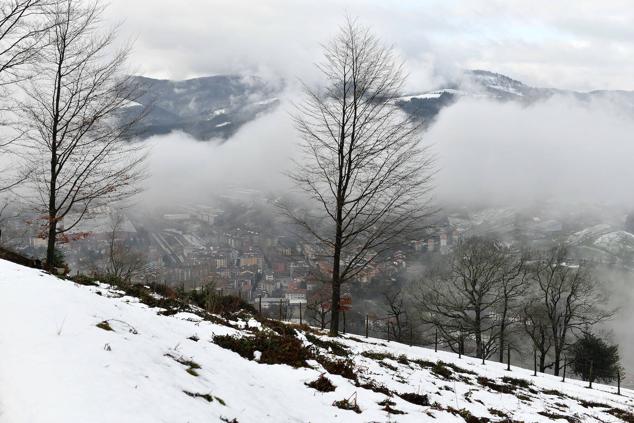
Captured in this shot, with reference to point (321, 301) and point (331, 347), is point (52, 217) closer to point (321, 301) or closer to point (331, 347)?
point (331, 347)

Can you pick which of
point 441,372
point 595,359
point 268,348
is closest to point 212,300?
point 441,372

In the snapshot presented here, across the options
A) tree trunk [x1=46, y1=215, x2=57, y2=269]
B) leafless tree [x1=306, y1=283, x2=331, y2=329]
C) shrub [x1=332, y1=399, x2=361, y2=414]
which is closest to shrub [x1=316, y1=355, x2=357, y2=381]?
shrub [x1=332, y1=399, x2=361, y2=414]

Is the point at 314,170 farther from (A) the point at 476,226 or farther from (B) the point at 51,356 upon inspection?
(A) the point at 476,226

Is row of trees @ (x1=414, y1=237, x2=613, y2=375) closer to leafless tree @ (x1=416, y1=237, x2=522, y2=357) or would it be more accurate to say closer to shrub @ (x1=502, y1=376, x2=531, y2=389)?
leafless tree @ (x1=416, y1=237, x2=522, y2=357)

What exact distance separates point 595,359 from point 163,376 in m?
45.1

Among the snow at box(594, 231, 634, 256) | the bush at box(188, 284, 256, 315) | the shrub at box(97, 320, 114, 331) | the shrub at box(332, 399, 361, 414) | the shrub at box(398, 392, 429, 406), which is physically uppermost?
the shrub at box(97, 320, 114, 331)

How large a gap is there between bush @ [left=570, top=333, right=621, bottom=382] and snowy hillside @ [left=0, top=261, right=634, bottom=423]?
117ft

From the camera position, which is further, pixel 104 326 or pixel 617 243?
pixel 617 243

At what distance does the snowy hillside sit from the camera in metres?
3.16

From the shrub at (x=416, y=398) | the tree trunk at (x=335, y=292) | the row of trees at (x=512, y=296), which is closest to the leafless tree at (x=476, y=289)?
the row of trees at (x=512, y=296)

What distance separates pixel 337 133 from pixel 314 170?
1.59 m

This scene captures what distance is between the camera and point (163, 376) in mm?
4195

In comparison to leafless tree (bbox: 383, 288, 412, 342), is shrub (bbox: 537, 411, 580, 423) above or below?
above

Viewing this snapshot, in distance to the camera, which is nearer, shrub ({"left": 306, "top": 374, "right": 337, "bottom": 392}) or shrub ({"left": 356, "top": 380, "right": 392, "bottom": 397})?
shrub ({"left": 306, "top": 374, "right": 337, "bottom": 392})
